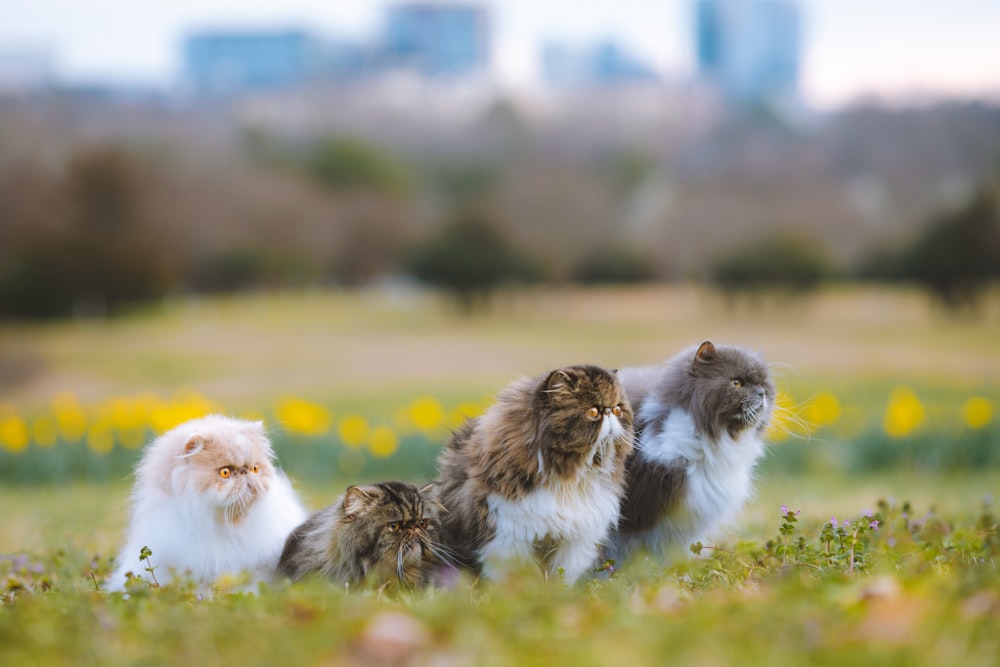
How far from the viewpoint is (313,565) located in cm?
355

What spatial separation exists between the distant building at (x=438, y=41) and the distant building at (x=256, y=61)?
1.98 metres

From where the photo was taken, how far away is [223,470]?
372cm

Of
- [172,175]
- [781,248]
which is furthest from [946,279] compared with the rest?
[172,175]

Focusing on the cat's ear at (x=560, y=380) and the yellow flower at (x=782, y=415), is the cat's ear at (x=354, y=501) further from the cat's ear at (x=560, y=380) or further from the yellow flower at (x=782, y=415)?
the yellow flower at (x=782, y=415)

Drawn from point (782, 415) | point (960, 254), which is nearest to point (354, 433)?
point (782, 415)

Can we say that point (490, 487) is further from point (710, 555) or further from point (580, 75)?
point (580, 75)

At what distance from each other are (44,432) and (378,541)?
21.0 ft

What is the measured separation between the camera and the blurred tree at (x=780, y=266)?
1639 centimetres

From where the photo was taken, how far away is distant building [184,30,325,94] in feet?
73.9

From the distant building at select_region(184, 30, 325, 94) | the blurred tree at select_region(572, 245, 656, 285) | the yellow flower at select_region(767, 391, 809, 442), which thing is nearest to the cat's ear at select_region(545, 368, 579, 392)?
the yellow flower at select_region(767, 391, 809, 442)

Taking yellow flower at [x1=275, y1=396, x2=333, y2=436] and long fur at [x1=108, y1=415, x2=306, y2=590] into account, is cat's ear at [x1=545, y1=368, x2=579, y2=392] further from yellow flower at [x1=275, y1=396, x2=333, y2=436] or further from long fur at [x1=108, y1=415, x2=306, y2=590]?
yellow flower at [x1=275, y1=396, x2=333, y2=436]

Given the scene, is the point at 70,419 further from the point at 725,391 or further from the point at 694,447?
the point at 725,391

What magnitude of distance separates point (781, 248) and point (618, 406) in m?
13.8

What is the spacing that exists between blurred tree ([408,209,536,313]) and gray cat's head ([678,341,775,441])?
1440 cm
